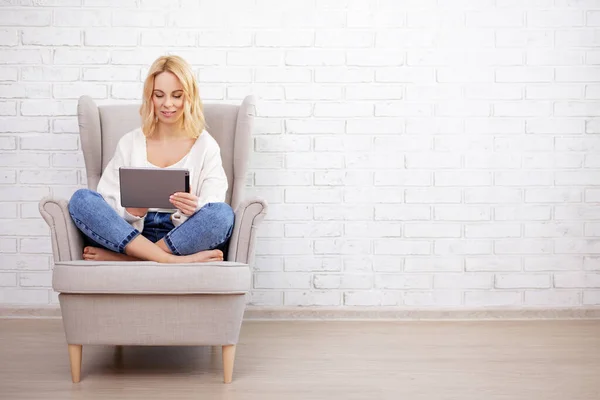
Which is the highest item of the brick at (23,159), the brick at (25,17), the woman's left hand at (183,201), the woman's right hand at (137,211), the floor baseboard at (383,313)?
the brick at (25,17)

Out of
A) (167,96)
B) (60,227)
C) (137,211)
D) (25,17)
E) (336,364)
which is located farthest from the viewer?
(25,17)

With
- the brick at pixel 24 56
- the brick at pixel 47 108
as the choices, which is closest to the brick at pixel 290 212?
the brick at pixel 47 108

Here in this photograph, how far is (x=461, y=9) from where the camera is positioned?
3742 millimetres

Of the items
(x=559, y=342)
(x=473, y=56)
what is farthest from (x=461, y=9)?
(x=559, y=342)

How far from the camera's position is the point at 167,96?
10.2ft

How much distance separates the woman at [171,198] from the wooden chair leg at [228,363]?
0.33 m

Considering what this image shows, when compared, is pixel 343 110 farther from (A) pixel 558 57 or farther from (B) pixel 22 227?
(B) pixel 22 227

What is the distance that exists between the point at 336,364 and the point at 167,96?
1248 mm

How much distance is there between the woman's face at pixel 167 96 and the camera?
3.11m

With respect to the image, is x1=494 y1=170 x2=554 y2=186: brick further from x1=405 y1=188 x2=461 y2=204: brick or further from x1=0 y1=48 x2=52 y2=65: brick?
x1=0 y1=48 x2=52 y2=65: brick

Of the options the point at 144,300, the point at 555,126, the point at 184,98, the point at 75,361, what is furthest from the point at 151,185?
the point at 555,126

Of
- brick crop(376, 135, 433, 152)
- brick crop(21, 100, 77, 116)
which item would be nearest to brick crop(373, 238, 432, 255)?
brick crop(376, 135, 433, 152)

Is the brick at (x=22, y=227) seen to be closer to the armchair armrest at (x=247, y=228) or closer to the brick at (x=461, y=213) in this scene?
the armchair armrest at (x=247, y=228)

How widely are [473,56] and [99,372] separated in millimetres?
2269
